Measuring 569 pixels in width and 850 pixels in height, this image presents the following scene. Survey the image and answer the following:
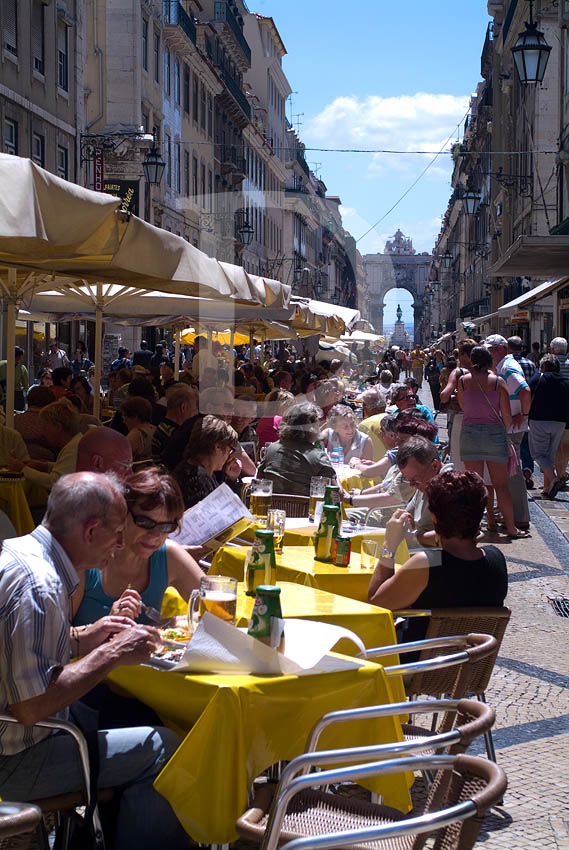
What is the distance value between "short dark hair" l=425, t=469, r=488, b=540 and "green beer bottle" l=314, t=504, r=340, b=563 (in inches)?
32.5

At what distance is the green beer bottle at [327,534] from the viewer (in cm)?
526

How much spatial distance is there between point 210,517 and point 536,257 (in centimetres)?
1547

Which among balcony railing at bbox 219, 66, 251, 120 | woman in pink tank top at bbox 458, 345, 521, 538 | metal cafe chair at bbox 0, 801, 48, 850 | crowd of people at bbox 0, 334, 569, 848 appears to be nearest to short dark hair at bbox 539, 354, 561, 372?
woman in pink tank top at bbox 458, 345, 521, 538

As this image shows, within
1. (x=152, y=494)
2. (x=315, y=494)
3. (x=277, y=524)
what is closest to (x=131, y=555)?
(x=152, y=494)

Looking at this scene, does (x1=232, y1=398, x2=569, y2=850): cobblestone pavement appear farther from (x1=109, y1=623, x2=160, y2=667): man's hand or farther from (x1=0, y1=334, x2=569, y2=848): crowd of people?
(x1=109, y1=623, x2=160, y2=667): man's hand

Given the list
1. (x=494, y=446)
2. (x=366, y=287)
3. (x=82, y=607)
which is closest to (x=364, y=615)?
(x=82, y=607)

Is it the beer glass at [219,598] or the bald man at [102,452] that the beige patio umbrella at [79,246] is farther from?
the beer glass at [219,598]

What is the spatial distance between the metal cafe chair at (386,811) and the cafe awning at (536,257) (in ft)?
46.9

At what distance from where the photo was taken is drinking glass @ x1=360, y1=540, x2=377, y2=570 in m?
5.15

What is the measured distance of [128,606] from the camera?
366 cm

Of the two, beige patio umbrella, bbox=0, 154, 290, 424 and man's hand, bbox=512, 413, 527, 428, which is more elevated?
beige patio umbrella, bbox=0, 154, 290, 424

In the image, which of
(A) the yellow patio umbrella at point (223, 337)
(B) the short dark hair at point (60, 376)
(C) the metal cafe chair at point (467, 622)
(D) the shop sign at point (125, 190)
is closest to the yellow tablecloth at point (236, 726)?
(C) the metal cafe chair at point (467, 622)

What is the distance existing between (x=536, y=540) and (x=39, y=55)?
19981 millimetres

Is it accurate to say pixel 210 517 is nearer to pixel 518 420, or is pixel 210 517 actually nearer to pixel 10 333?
pixel 10 333
